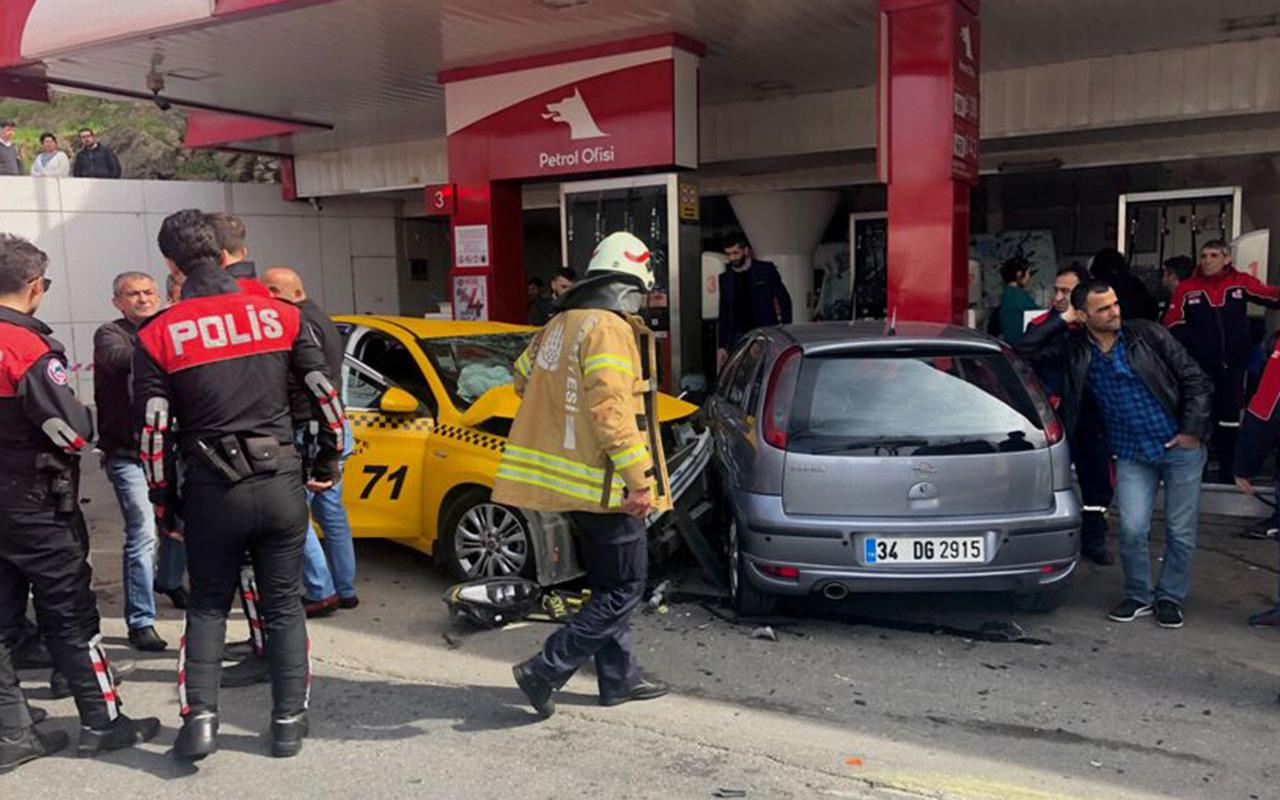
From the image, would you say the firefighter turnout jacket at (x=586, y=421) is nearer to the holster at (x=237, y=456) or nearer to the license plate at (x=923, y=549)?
the holster at (x=237, y=456)

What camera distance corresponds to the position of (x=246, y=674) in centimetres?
446

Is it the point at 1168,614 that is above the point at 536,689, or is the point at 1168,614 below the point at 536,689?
below

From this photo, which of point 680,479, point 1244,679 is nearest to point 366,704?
point 680,479

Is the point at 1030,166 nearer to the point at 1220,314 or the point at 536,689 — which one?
the point at 1220,314

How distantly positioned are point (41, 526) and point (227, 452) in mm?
786

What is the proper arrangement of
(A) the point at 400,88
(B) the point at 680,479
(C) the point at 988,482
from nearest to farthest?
(C) the point at 988,482 < (B) the point at 680,479 < (A) the point at 400,88

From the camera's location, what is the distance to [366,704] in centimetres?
425

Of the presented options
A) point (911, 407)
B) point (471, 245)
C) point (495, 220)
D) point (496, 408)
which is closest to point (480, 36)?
point (495, 220)

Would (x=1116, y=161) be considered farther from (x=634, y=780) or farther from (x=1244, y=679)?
(x=634, y=780)

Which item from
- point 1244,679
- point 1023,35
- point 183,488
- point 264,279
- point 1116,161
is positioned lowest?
point 1244,679

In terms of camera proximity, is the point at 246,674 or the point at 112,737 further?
the point at 246,674

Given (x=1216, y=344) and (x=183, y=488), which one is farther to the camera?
(x=1216, y=344)

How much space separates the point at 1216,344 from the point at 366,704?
250 inches

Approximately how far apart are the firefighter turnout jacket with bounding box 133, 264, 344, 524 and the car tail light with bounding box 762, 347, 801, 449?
85.8 inches
